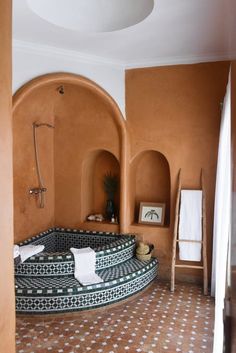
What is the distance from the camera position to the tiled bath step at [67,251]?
154 inches

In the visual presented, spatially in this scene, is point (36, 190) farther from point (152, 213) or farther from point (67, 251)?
point (152, 213)

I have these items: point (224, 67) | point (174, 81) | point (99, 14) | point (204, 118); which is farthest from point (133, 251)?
point (99, 14)

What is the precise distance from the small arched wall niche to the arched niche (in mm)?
302

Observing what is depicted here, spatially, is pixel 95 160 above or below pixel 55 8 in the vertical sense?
below

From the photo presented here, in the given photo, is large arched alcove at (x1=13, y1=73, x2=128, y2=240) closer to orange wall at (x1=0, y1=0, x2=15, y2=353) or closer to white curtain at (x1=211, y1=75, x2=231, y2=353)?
white curtain at (x1=211, y1=75, x2=231, y2=353)

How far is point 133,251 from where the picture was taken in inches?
183

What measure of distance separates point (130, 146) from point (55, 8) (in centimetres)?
218

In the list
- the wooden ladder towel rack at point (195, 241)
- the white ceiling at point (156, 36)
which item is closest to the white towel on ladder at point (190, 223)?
the wooden ladder towel rack at point (195, 241)

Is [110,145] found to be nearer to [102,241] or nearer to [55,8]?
[102,241]

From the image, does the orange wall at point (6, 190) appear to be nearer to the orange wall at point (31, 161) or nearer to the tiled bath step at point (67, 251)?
the tiled bath step at point (67, 251)

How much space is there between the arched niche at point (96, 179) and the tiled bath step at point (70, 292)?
1.30 meters

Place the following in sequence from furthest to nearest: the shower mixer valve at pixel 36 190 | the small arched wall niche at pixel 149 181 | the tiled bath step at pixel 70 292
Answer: the small arched wall niche at pixel 149 181
the shower mixer valve at pixel 36 190
the tiled bath step at pixel 70 292

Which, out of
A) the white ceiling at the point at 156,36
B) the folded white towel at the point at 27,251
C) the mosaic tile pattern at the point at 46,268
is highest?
the white ceiling at the point at 156,36

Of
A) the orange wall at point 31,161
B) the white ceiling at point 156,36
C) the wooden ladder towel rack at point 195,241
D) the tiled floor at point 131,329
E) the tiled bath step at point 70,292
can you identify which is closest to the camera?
the white ceiling at point 156,36
